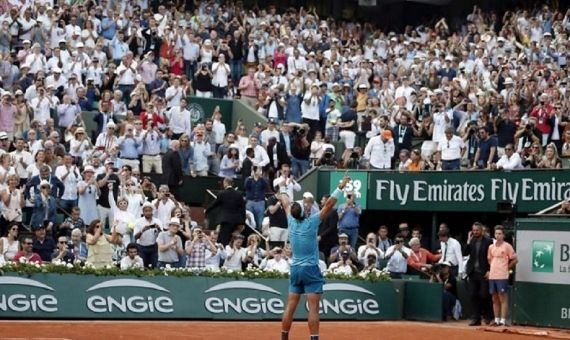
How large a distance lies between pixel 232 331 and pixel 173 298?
2.79 metres

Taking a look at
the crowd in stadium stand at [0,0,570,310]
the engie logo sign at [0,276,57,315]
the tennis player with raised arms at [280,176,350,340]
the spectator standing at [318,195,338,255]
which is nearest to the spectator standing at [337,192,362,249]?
the crowd in stadium stand at [0,0,570,310]

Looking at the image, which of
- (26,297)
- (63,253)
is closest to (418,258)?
(63,253)

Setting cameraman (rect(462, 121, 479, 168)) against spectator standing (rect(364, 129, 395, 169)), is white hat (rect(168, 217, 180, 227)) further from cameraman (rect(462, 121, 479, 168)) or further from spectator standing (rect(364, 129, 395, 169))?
cameraman (rect(462, 121, 479, 168))

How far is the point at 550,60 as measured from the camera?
115 feet

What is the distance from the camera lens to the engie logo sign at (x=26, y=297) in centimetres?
2219

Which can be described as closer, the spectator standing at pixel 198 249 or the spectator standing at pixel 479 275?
the spectator standing at pixel 479 275

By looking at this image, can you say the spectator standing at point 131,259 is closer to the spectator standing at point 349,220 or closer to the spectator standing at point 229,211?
the spectator standing at point 229,211

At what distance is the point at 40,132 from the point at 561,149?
1157 cm

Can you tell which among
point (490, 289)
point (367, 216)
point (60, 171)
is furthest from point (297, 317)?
point (367, 216)

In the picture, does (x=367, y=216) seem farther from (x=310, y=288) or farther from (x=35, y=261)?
(x=310, y=288)

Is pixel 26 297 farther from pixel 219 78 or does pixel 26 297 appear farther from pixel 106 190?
pixel 219 78

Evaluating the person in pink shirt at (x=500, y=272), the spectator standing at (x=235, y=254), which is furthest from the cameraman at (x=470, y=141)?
the spectator standing at (x=235, y=254)

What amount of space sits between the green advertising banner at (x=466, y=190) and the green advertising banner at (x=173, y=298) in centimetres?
400

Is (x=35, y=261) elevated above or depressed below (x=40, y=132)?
below
